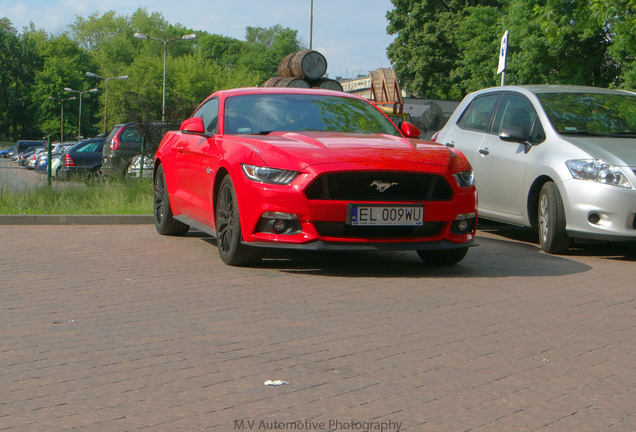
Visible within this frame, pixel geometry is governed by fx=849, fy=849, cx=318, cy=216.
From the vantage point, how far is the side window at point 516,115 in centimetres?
910

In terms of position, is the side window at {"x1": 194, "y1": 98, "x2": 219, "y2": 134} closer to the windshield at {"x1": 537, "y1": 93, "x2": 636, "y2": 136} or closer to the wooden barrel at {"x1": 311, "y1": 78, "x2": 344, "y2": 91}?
the windshield at {"x1": 537, "y1": 93, "x2": 636, "y2": 136}

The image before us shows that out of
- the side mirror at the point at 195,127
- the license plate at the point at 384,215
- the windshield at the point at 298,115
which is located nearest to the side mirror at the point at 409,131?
the windshield at the point at 298,115

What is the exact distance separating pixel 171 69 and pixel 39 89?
28.4 metres

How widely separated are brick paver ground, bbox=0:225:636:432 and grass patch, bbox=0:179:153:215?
4817 millimetres

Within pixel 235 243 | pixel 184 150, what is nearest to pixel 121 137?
pixel 184 150

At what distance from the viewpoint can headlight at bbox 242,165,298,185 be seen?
21.5ft

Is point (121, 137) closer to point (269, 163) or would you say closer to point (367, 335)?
point (269, 163)

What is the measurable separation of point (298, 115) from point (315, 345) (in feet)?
12.0

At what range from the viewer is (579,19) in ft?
61.6

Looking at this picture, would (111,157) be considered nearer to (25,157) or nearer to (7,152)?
(25,157)

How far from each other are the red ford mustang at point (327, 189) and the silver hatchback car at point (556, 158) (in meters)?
1.45

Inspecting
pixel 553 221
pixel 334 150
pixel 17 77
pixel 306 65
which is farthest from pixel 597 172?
pixel 17 77

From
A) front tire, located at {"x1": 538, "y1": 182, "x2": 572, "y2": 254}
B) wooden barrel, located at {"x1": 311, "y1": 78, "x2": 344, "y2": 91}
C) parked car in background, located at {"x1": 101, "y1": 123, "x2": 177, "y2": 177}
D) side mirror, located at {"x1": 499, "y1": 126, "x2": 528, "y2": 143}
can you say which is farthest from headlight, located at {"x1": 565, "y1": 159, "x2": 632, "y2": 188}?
wooden barrel, located at {"x1": 311, "y1": 78, "x2": 344, "y2": 91}

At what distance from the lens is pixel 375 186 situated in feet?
21.8
